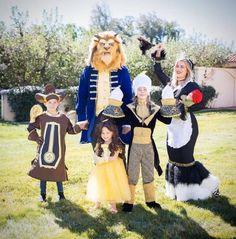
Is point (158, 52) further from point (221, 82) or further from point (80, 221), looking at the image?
point (221, 82)

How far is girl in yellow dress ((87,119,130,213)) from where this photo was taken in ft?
12.7

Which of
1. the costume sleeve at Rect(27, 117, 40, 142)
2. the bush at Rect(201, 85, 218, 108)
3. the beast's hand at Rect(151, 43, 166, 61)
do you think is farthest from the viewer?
the bush at Rect(201, 85, 218, 108)

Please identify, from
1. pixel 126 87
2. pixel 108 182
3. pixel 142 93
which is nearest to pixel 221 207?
pixel 108 182

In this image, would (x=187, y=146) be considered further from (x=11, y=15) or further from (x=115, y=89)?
(x=11, y=15)

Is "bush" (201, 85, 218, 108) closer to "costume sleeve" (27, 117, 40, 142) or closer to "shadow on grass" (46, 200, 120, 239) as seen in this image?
"costume sleeve" (27, 117, 40, 142)

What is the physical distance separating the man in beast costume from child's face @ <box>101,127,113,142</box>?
27 cm

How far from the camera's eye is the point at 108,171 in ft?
12.9

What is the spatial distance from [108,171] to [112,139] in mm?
328

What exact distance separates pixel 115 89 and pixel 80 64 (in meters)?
12.7

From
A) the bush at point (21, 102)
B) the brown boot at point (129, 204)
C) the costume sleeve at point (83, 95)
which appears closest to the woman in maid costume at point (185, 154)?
the brown boot at point (129, 204)

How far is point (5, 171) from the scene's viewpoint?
576 centimetres

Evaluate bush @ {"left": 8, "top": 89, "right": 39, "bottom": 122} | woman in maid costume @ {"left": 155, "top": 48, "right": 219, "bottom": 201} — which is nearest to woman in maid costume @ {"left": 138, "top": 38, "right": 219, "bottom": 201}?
woman in maid costume @ {"left": 155, "top": 48, "right": 219, "bottom": 201}

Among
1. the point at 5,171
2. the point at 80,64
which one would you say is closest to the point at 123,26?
the point at 80,64

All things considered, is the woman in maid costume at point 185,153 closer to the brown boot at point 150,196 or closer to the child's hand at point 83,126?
the brown boot at point 150,196
